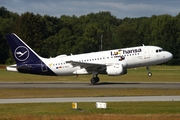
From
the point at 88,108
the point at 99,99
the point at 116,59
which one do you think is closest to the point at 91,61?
the point at 116,59

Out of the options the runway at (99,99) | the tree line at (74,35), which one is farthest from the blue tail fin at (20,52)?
the tree line at (74,35)

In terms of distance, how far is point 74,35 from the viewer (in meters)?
160

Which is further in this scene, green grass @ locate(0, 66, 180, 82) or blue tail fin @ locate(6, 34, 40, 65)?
green grass @ locate(0, 66, 180, 82)

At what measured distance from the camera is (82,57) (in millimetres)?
60031

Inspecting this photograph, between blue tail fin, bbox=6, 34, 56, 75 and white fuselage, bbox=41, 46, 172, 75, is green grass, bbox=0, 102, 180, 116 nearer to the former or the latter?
white fuselage, bbox=41, 46, 172, 75

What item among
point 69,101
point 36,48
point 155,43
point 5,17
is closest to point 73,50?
point 36,48

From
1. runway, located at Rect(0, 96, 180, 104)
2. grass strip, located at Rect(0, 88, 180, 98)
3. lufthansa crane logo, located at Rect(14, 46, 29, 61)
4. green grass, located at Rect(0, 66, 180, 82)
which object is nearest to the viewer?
runway, located at Rect(0, 96, 180, 104)

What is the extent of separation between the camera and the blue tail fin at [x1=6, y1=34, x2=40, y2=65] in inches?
2345

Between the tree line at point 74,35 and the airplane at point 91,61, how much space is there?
69.0 metres

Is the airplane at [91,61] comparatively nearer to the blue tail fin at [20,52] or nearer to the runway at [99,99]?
the blue tail fin at [20,52]

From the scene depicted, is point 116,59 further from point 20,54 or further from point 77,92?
point 77,92

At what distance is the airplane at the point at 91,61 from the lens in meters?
57.8

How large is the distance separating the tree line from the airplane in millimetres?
69000

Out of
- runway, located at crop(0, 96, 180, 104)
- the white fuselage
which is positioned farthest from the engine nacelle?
runway, located at crop(0, 96, 180, 104)
